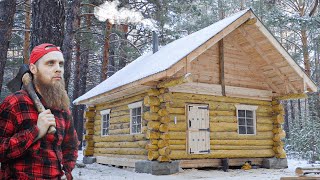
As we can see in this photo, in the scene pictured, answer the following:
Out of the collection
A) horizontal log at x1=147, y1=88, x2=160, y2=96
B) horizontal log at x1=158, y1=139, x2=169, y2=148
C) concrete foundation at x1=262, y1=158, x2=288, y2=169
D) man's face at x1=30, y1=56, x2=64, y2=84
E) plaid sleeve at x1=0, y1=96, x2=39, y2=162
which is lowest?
concrete foundation at x1=262, y1=158, x2=288, y2=169

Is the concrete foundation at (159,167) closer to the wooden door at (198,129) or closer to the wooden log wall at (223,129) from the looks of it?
the wooden log wall at (223,129)

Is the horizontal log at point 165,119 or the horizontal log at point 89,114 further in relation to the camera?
the horizontal log at point 89,114

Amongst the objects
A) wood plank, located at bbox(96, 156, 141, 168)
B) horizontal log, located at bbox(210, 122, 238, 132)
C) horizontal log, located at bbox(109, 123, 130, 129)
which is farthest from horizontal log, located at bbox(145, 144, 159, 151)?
horizontal log, located at bbox(210, 122, 238, 132)

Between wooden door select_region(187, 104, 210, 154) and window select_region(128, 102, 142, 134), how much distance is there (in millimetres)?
1805

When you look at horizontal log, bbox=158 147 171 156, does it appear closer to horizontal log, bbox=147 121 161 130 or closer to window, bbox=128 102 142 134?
horizontal log, bbox=147 121 161 130

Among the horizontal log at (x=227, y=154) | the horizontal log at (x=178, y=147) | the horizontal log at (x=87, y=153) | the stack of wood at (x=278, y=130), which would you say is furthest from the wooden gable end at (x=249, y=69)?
the horizontal log at (x=87, y=153)

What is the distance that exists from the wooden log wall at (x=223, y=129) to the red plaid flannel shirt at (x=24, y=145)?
347 inches

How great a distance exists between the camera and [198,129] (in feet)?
39.3

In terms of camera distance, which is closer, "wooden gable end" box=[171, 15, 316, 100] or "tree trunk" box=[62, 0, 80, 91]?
"tree trunk" box=[62, 0, 80, 91]

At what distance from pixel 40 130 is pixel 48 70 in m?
0.46

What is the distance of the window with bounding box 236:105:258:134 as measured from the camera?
527 inches

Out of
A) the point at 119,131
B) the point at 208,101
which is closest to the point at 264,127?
the point at 208,101

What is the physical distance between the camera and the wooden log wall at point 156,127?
10.9 meters

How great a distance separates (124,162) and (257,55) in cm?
655
